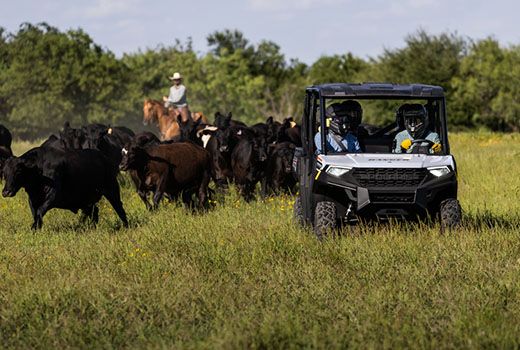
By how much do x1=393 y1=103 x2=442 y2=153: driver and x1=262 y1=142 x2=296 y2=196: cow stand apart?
754 cm

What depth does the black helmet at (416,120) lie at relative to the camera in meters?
13.0

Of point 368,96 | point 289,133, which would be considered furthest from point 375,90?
point 289,133

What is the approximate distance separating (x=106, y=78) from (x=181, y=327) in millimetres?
66745

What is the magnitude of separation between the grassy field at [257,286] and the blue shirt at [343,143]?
1.05 m

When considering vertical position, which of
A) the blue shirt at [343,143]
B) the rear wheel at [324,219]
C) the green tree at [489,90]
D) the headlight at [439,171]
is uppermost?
the blue shirt at [343,143]

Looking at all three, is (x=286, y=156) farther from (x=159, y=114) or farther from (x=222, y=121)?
(x=159, y=114)

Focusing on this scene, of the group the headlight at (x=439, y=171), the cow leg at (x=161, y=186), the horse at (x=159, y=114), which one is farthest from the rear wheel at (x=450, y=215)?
the horse at (x=159, y=114)

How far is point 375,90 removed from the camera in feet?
41.5

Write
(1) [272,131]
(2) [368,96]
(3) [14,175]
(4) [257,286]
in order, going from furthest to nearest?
(1) [272,131] < (3) [14,175] < (2) [368,96] < (4) [257,286]

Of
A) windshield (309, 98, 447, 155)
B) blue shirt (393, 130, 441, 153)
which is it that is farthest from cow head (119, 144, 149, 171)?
blue shirt (393, 130, 441, 153)

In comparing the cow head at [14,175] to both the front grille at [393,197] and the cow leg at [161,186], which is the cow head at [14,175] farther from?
the front grille at [393,197]

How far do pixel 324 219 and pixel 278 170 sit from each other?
858cm

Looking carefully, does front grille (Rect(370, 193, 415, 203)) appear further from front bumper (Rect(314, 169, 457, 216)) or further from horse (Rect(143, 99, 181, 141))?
horse (Rect(143, 99, 181, 141))

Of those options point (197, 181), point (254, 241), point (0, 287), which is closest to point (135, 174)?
point (197, 181)
